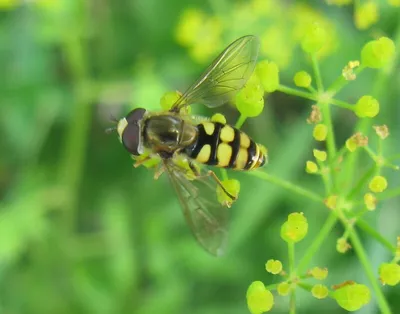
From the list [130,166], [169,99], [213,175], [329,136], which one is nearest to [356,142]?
[329,136]

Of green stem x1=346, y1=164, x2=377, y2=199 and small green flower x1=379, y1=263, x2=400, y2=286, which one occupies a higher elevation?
green stem x1=346, y1=164, x2=377, y2=199

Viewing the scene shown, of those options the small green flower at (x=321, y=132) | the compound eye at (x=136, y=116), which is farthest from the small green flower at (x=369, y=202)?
the compound eye at (x=136, y=116)

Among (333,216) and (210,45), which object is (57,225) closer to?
(210,45)

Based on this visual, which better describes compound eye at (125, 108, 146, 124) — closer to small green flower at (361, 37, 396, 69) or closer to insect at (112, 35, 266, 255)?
insect at (112, 35, 266, 255)

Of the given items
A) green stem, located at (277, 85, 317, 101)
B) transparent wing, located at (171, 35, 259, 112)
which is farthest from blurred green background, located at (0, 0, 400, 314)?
green stem, located at (277, 85, 317, 101)

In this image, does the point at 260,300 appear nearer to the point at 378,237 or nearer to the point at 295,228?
the point at 295,228
